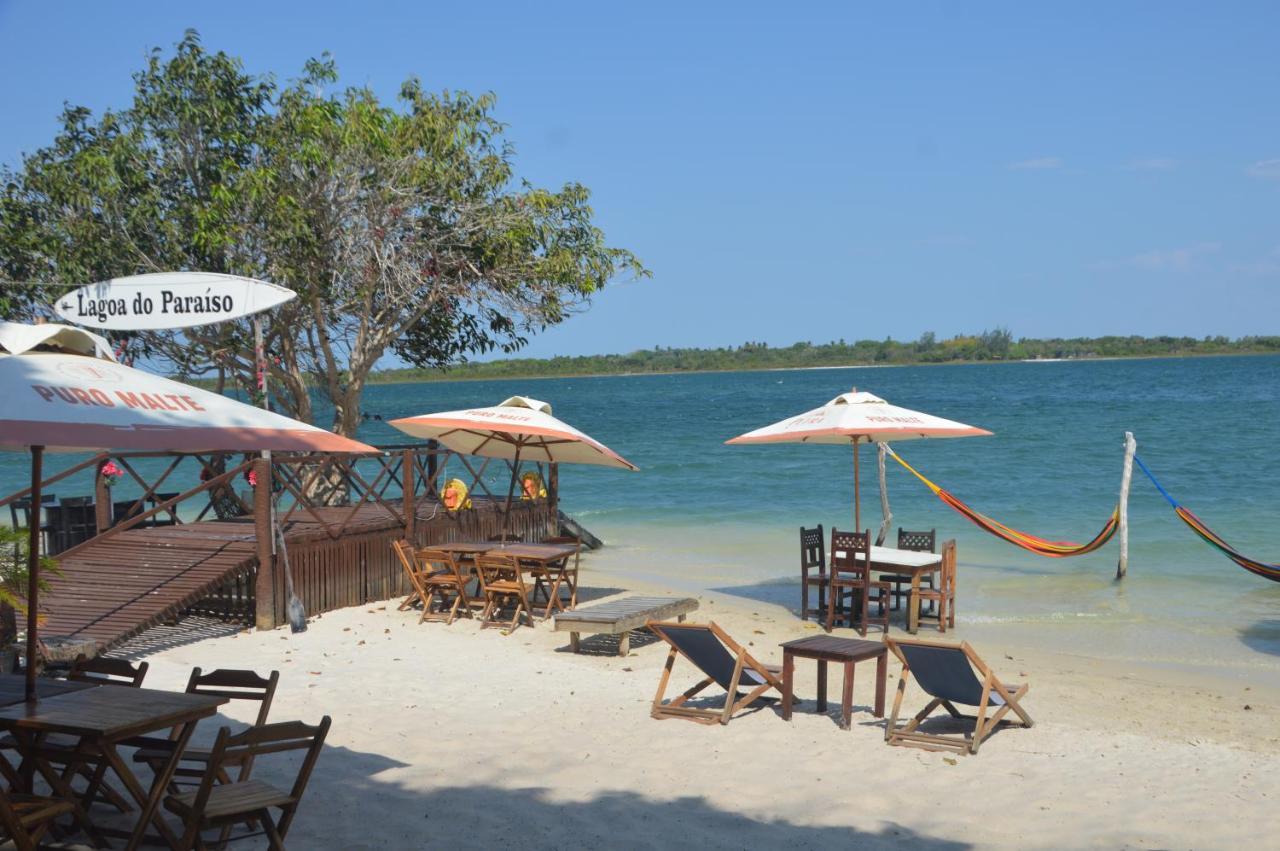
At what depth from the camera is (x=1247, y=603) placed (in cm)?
1318

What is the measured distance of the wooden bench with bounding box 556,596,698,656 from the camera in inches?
361

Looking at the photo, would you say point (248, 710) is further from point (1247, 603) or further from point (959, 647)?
point (1247, 603)

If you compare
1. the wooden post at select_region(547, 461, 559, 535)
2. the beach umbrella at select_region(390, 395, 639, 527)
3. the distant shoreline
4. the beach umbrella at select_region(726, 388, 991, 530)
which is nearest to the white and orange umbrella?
the beach umbrella at select_region(390, 395, 639, 527)

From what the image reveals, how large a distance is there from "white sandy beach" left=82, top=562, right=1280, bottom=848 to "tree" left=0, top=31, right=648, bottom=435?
596 centimetres

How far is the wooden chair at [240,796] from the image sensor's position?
427 centimetres

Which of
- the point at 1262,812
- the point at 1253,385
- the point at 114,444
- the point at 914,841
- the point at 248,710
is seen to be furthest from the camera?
the point at 1253,385

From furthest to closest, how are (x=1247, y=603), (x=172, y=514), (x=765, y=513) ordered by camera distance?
(x=765, y=513)
(x=1247, y=603)
(x=172, y=514)

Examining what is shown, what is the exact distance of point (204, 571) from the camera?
962 centimetres

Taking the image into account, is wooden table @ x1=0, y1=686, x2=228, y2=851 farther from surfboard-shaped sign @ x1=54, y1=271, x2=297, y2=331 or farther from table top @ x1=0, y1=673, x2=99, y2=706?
surfboard-shaped sign @ x1=54, y1=271, x2=297, y2=331

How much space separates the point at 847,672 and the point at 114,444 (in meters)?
4.61

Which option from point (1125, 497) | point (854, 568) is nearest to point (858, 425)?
point (854, 568)

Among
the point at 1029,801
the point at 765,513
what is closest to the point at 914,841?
the point at 1029,801

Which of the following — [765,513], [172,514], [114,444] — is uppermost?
[114,444]

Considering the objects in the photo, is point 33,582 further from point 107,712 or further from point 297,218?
point 297,218
